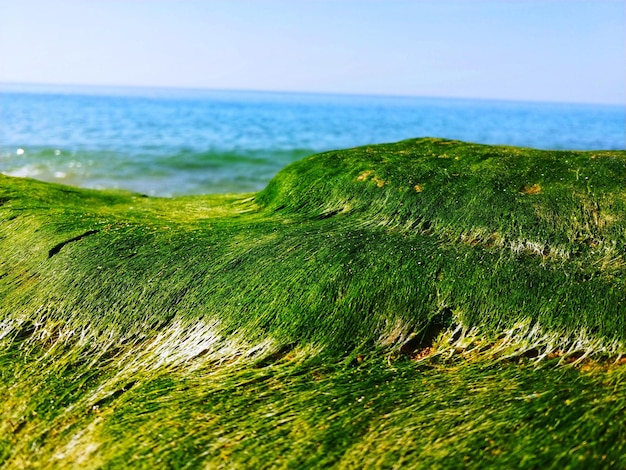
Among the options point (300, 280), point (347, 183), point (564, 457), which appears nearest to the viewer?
point (564, 457)

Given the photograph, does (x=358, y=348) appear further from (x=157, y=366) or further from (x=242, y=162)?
(x=242, y=162)

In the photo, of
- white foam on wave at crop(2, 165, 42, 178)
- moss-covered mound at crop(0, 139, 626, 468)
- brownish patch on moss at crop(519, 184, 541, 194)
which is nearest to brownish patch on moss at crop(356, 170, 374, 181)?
moss-covered mound at crop(0, 139, 626, 468)

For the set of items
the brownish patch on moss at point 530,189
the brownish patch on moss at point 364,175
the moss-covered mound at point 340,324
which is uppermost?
the brownish patch on moss at point 364,175

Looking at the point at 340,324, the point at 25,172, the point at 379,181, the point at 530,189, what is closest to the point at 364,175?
the point at 379,181

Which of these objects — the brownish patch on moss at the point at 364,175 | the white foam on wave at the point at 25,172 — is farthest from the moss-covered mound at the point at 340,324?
the white foam on wave at the point at 25,172

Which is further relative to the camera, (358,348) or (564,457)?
(358,348)

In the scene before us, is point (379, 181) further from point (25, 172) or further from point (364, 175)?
point (25, 172)

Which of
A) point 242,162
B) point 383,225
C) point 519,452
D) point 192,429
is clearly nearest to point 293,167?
point 383,225

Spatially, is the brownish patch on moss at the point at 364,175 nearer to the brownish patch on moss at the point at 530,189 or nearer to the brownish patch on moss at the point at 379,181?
the brownish patch on moss at the point at 379,181
